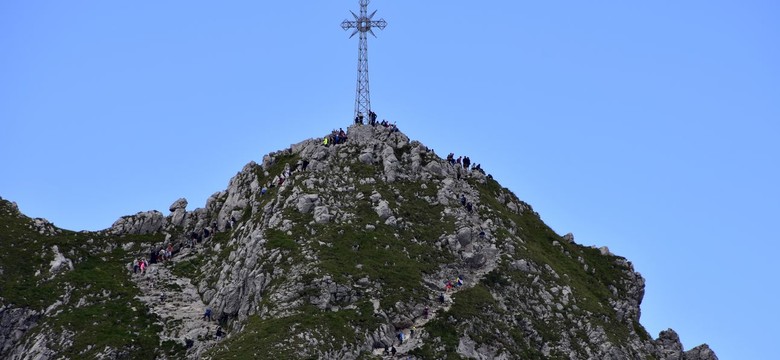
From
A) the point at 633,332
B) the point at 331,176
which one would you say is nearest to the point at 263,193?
the point at 331,176

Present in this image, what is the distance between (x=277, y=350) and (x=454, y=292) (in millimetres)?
24873

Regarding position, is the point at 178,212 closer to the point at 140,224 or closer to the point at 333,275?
the point at 140,224

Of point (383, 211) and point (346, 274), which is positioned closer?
point (346, 274)

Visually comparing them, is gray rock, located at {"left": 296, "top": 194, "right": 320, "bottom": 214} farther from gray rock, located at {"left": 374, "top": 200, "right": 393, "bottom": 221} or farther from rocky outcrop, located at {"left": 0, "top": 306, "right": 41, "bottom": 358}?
rocky outcrop, located at {"left": 0, "top": 306, "right": 41, "bottom": 358}

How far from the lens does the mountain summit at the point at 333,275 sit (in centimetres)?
14038

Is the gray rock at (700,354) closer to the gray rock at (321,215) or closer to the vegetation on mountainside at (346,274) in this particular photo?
the vegetation on mountainside at (346,274)

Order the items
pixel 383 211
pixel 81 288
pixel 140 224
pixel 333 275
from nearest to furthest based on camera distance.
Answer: pixel 333 275 < pixel 81 288 < pixel 383 211 < pixel 140 224

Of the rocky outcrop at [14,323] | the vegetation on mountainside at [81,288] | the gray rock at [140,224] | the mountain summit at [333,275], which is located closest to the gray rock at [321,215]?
the mountain summit at [333,275]

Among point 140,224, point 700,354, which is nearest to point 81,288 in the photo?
point 140,224

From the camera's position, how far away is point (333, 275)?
14375 cm

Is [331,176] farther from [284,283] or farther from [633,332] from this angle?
[633,332]

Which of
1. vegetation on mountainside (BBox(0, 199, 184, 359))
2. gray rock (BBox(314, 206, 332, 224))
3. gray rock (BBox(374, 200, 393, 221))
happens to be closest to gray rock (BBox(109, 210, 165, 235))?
vegetation on mountainside (BBox(0, 199, 184, 359))

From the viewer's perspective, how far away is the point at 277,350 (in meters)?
131

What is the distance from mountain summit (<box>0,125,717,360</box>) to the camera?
140375mm
